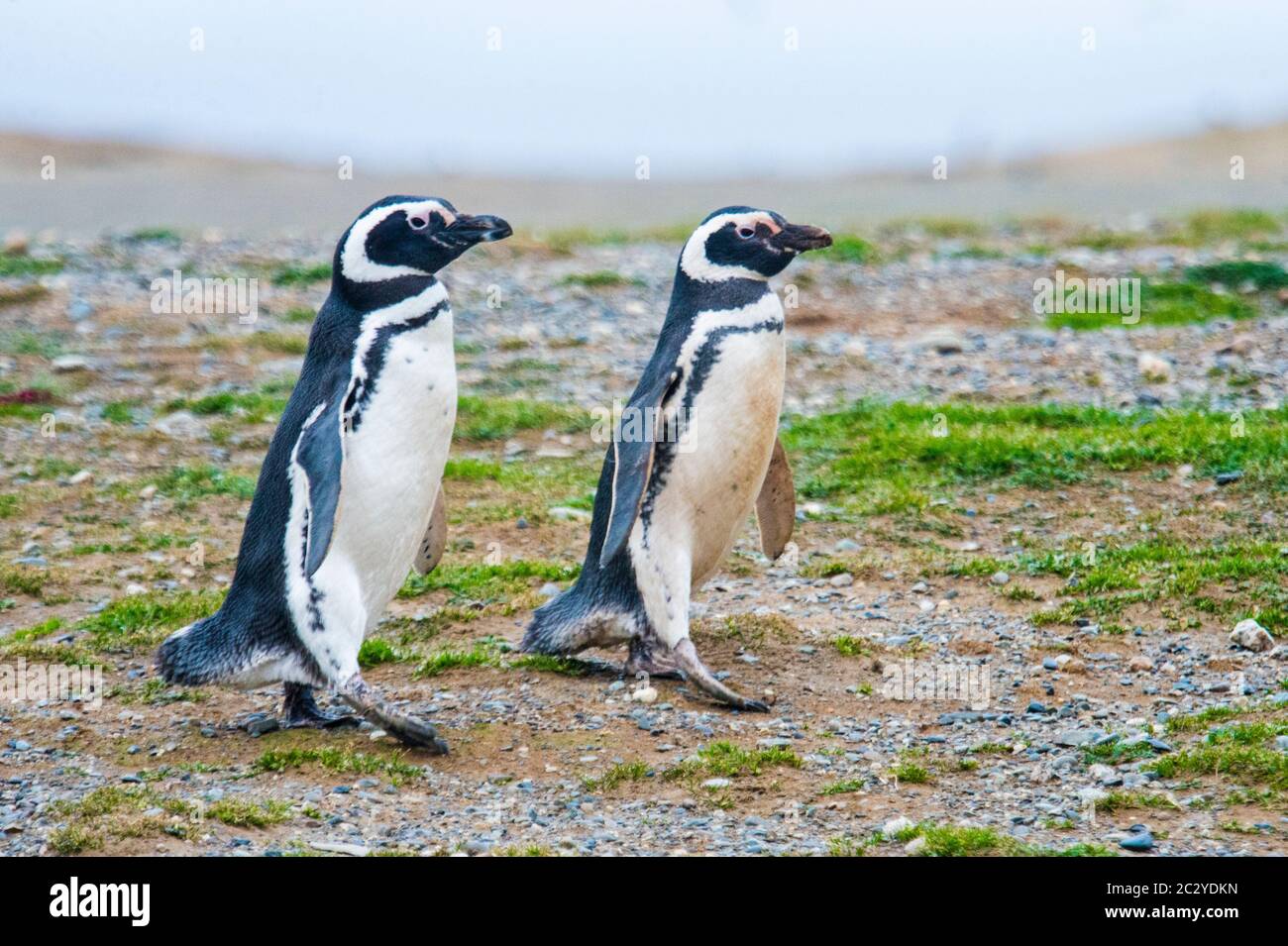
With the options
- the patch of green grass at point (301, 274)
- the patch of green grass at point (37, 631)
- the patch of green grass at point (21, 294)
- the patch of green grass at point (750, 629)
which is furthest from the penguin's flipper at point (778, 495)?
the patch of green grass at point (21, 294)

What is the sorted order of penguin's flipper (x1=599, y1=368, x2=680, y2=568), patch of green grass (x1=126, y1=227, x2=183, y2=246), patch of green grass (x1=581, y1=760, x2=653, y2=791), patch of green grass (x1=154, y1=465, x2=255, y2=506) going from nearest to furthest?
patch of green grass (x1=581, y1=760, x2=653, y2=791) < penguin's flipper (x1=599, y1=368, x2=680, y2=568) < patch of green grass (x1=154, y1=465, x2=255, y2=506) < patch of green grass (x1=126, y1=227, x2=183, y2=246)

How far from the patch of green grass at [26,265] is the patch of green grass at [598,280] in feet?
13.3

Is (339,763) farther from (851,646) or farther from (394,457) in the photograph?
(851,646)

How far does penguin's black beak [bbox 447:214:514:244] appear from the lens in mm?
5453

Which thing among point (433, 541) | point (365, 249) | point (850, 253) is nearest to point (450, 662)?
point (433, 541)

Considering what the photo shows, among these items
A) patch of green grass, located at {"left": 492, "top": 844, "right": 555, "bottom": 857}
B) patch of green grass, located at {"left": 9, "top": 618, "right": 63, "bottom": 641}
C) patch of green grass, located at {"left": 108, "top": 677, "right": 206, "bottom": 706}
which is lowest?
patch of green grass, located at {"left": 492, "top": 844, "right": 555, "bottom": 857}

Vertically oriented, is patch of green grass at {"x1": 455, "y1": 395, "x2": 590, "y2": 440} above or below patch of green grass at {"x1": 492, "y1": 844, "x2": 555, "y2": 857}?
above

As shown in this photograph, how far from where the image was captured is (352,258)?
5.41 m

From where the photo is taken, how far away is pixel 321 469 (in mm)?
5180

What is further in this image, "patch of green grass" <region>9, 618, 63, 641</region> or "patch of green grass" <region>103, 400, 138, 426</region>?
"patch of green grass" <region>103, 400, 138, 426</region>

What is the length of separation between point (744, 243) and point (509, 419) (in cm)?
379

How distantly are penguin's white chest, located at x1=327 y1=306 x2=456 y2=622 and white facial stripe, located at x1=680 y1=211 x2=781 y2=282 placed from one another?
968mm

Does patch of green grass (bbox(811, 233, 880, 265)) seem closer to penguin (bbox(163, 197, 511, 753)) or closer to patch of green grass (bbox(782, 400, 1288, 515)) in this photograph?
patch of green grass (bbox(782, 400, 1288, 515))

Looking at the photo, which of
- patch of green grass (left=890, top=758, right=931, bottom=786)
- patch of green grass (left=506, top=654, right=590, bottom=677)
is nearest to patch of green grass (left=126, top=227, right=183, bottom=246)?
patch of green grass (left=506, top=654, right=590, bottom=677)
